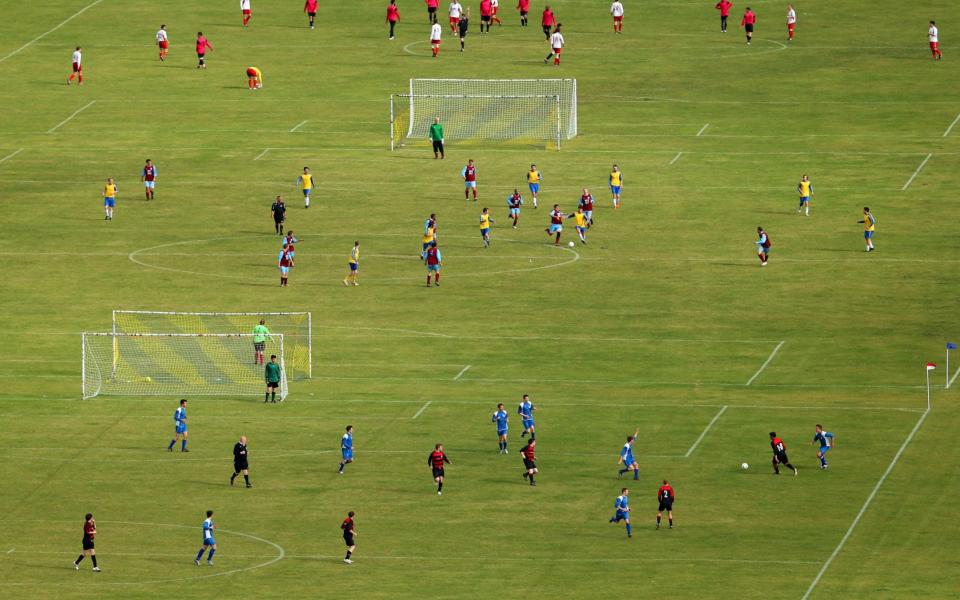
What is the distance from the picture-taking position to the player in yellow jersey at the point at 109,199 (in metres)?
100

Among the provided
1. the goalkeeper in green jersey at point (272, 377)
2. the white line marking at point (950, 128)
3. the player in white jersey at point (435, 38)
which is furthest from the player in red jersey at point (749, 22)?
the goalkeeper in green jersey at point (272, 377)

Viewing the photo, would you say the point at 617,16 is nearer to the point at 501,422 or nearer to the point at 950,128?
the point at 950,128

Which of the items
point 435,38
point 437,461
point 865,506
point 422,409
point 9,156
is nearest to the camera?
point 865,506

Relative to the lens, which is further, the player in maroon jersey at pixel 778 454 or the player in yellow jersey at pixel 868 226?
the player in yellow jersey at pixel 868 226

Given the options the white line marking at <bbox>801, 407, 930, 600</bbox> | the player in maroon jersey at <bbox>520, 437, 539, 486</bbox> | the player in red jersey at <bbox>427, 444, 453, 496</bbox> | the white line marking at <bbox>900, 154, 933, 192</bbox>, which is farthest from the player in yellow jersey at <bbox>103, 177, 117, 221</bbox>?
the white line marking at <bbox>801, 407, 930, 600</bbox>

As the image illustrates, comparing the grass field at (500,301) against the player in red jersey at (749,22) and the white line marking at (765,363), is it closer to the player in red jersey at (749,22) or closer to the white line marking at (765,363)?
the white line marking at (765,363)

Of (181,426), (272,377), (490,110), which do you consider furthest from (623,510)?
(490,110)

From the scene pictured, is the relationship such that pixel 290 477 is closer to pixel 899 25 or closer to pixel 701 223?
pixel 701 223

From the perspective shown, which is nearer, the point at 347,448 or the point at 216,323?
the point at 347,448

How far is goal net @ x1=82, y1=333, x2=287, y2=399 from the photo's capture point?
79188 mm

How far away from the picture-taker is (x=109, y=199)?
10094cm

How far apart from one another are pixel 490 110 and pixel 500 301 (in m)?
28.5

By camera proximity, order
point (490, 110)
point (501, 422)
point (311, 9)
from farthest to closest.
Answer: point (311, 9), point (490, 110), point (501, 422)

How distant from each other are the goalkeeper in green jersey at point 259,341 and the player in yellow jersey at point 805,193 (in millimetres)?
28180
